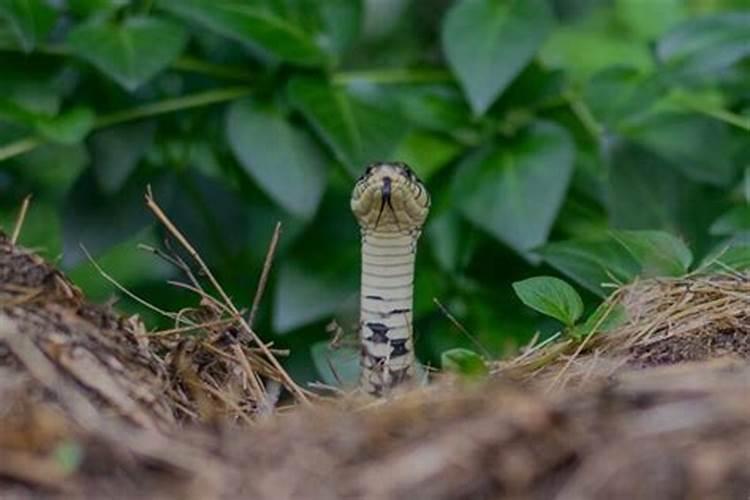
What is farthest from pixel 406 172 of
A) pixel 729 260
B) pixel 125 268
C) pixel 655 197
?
pixel 125 268

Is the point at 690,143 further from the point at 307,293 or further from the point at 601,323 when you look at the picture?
the point at 601,323

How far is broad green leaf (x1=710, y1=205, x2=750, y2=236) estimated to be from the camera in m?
3.56

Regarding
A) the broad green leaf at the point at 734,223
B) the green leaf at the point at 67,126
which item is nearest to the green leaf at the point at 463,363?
the broad green leaf at the point at 734,223

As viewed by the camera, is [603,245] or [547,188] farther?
[547,188]

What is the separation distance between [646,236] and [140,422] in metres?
1.21

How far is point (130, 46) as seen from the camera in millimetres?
3850

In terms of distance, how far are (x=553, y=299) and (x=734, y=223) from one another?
882mm

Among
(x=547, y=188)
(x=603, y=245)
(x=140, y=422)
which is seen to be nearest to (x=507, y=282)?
(x=547, y=188)

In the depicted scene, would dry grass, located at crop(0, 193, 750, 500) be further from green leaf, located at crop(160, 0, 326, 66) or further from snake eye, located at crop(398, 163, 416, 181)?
green leaf, located at crop(160, 0, 326, 66)

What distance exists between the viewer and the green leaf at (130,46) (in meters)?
3.76

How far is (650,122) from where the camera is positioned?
13.9 ft

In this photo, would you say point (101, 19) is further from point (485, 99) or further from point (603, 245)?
point (603, 245)

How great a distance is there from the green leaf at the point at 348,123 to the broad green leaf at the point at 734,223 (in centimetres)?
80

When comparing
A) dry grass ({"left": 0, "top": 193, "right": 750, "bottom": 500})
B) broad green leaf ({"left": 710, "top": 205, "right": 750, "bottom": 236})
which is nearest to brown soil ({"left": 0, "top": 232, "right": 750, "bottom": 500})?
dry grass ({"left": 0, "top": 193, "right": 750, "bottom": 500})
